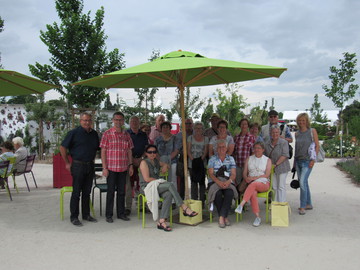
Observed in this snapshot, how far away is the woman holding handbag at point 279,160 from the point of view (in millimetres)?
5691

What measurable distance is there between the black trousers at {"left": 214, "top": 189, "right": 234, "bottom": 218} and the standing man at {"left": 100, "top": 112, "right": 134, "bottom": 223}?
4.91ft

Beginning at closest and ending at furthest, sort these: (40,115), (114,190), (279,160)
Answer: (114,190), (279,160), (40,115)

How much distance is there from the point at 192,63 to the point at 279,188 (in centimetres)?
268

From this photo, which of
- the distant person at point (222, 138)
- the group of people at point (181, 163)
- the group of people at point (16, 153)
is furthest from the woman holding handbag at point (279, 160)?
the group of people at point (16, 153)

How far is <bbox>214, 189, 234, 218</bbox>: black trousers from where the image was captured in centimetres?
514

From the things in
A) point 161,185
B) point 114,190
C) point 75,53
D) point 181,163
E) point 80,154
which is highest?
point 75,53

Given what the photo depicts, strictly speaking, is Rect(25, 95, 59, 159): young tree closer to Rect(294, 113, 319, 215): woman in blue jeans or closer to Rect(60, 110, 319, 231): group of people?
Rect(60, 110, 319, 231): group of people

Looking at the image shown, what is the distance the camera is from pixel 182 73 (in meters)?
5.59

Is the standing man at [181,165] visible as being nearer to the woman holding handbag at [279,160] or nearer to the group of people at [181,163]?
the group of people at [181,163]

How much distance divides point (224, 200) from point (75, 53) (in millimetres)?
6780

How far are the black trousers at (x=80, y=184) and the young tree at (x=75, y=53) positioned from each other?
5.23 m

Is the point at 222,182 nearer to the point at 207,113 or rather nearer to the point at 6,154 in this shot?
the point at 6,154

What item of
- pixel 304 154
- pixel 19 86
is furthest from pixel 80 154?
pixel 304 154

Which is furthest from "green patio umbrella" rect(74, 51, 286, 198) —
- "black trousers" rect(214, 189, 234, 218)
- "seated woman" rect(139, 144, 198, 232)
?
"black trousers" rect(214, 189, 234, 218)
